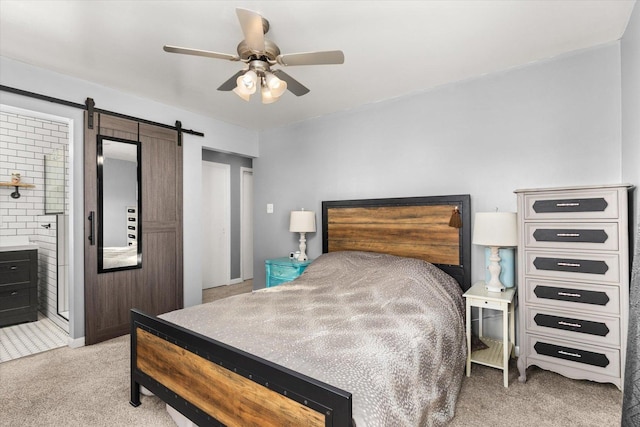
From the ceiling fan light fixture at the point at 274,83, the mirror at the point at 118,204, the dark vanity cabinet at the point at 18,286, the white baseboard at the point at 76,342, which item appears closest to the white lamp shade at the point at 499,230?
the ceiling fan light fixture at the point at 274,83

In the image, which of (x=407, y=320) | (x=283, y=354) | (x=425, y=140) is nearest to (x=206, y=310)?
(x=283, y=354)

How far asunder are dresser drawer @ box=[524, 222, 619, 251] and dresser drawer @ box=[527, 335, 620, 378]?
67 centimetres

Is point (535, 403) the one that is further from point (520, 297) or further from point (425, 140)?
point (425, 140)

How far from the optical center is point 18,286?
369 centimetres

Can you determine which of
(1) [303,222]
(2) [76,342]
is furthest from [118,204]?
(1) [303,222]

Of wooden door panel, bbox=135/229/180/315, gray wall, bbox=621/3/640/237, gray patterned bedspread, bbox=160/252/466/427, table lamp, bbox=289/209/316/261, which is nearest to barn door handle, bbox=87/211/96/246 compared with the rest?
wooden door panel, bbox=135/229/180/315

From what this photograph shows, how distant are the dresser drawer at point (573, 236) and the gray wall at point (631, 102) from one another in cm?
16

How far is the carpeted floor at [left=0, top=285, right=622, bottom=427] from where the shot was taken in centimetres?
196

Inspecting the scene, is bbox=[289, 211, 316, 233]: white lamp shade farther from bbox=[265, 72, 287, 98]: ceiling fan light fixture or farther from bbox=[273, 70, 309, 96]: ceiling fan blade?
bbox=[265, 72, 287, 98]: ceiling fan light fixture

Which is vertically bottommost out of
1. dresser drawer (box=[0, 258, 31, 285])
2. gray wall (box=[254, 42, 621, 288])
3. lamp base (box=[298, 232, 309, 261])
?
dresser drawer (box=[0, 258, 31, 285])

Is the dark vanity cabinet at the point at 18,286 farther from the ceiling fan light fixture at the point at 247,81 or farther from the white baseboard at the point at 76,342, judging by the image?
the ceiling fan light fixture at the point at 247,81

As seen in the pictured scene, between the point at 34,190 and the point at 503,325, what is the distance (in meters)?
5.40

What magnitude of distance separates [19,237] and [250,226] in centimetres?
318

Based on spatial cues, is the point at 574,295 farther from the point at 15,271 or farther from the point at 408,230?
the point at 15,271
